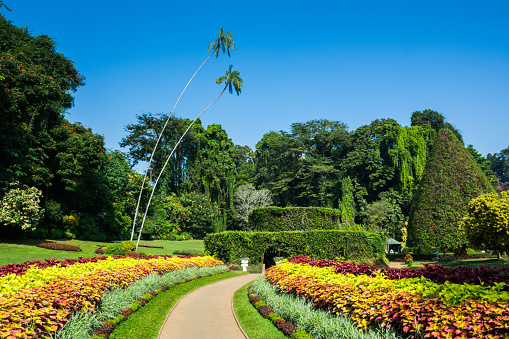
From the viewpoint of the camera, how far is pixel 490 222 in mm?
23703

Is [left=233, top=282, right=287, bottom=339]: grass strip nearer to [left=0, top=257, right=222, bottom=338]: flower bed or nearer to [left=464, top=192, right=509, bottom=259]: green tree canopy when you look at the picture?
[left=0, top=257, right=222, bottom=338]: flower bed

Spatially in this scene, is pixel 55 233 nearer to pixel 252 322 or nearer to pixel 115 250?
pixel 115 250

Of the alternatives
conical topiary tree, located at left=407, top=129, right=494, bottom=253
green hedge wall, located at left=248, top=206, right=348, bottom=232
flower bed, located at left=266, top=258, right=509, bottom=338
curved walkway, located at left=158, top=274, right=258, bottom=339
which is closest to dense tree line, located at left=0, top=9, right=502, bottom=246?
conical topiary tree, located at left=407, top=129, right=494, bottom=253

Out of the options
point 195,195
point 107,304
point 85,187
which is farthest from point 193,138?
point 107,304

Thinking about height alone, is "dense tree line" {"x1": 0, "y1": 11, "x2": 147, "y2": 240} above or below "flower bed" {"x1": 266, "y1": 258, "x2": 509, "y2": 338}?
above

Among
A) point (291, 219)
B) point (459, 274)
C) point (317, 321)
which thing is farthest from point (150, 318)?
point (291, 219)

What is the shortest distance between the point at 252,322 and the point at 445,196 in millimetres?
30377

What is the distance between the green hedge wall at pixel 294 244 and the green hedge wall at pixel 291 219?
8.27 ft

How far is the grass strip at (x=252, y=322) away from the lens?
24.1ft

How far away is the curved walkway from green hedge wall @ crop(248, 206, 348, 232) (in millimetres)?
13564

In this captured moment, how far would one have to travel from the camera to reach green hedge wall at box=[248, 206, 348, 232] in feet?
86.0

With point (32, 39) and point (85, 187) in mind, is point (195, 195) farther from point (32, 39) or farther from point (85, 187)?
point (32, 39)

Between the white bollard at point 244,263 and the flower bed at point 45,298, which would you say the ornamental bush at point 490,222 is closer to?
the white bollard at point 244,263

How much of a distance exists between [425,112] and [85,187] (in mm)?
56005
